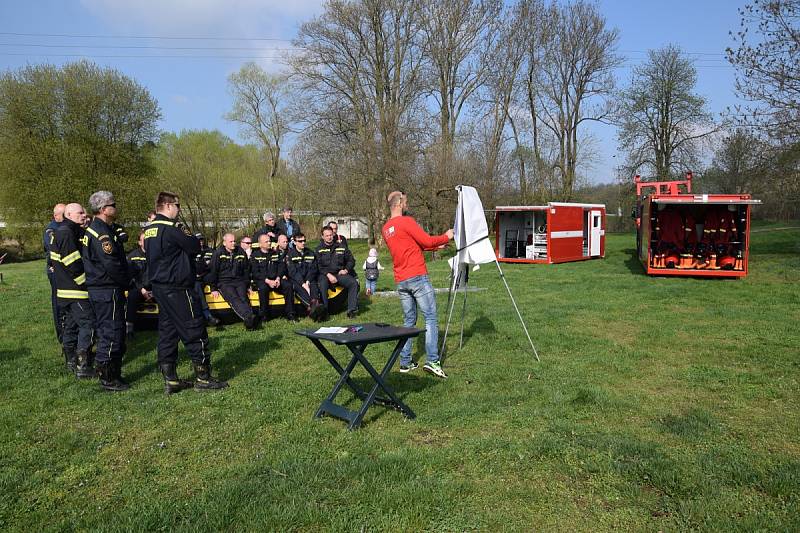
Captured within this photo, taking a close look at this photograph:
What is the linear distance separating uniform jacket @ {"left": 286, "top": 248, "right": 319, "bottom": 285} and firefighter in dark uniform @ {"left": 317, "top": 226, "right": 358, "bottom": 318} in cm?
15

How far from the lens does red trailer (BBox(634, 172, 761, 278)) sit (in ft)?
47.1

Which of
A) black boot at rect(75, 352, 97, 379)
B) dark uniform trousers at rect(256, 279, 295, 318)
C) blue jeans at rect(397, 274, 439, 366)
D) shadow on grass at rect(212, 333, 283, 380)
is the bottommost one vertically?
shadow on grass at rect(212, 333, 283, 380)

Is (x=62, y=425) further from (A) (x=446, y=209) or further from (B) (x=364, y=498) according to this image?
(A) (x=446, y=209)

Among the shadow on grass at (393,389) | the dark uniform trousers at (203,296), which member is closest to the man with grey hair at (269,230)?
the dark uniform trousers at (203,296)

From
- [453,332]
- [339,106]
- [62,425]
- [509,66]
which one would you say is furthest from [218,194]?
[62,425]

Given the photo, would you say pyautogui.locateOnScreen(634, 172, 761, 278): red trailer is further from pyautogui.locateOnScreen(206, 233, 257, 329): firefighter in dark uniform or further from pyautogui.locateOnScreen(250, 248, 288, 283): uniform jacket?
pyautogui.locateOnScreen(206, 233, 257, 329): firefighter in dark uniform

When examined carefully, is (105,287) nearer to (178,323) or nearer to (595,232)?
(178,323)

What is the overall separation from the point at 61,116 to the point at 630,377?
31731mm

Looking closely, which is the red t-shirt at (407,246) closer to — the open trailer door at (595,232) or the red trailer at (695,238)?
the red trailer at (695,238)

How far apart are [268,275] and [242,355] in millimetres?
2587

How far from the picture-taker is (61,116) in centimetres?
2903

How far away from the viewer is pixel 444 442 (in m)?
4.55

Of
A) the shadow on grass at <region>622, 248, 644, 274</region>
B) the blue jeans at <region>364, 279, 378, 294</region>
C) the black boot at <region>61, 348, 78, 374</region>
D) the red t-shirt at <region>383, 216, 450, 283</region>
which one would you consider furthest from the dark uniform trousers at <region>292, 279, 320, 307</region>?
the shadow on grass at <region>622, 248, 644, 274</region>

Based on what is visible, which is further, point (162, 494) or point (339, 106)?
point (339, 106)
